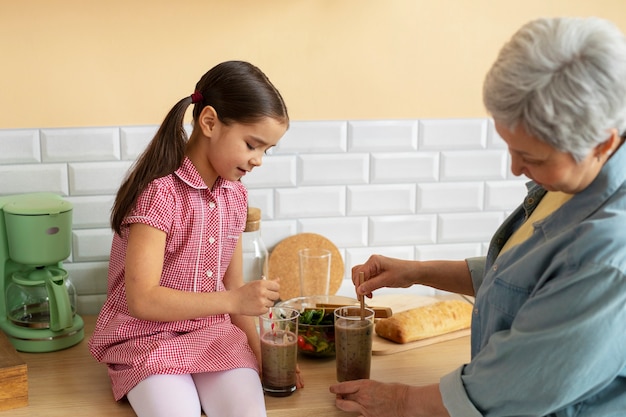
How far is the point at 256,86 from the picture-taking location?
5.14 ft

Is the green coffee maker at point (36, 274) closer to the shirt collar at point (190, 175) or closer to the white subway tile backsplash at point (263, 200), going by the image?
the shirt collar at point (190, 175)

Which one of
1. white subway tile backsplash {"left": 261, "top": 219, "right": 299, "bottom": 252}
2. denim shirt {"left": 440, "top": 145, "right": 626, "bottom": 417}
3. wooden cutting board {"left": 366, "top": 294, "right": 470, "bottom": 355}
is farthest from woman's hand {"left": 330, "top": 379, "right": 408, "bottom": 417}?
white subway tile backsplash {"left": 261, "top": 219, "right": 299, "bottom": 252}

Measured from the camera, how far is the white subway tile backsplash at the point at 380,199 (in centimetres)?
214

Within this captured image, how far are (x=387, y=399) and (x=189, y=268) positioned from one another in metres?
0.49

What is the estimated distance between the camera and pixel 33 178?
1934mm

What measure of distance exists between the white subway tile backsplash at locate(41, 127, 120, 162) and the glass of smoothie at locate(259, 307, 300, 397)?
0.65m

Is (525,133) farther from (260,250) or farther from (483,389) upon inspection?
(260,250)

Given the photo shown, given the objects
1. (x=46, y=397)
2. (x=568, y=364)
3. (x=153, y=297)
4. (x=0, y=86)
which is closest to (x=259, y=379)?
(x=153, y=297)

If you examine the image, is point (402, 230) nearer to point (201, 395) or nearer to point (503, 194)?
point (503, 194)

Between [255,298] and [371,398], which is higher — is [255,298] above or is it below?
above

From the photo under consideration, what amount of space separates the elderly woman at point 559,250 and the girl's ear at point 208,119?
1.97 feet

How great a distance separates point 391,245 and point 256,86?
79 cm

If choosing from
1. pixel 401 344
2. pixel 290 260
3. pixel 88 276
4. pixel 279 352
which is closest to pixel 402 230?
pixel 290 260

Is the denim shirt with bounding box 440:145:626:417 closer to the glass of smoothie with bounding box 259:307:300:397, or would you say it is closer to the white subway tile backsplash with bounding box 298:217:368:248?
the glass of smoothie with bounding box 259:307:300:397
